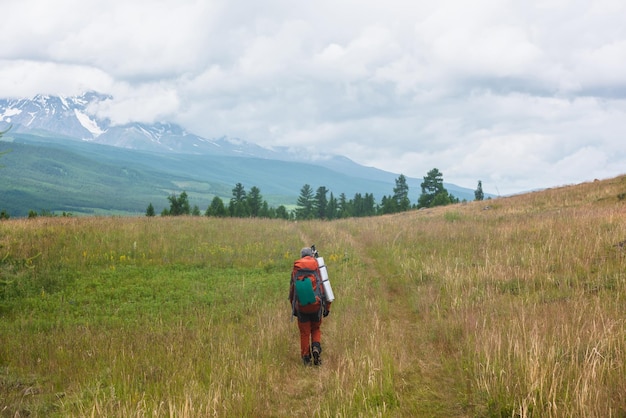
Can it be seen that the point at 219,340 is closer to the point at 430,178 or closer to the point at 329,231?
the point at 329,231

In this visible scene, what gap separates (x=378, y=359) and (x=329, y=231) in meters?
16.1

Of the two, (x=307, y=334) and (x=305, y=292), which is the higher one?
(x=305, y=292)

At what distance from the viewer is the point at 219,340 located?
7.65m

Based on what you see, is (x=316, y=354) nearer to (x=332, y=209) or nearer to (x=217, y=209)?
(x=217, y=209)

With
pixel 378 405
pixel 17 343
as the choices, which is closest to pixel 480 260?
pixel 378 405

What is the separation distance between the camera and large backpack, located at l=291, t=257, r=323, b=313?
6.93 meters

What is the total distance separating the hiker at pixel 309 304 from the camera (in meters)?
6.97

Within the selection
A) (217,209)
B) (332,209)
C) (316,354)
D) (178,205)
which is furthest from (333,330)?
(332,209)

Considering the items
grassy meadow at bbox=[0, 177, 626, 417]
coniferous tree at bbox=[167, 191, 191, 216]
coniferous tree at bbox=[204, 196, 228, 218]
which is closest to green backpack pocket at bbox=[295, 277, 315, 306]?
grassy meadow at bbox=[0, 177, 626, 417]

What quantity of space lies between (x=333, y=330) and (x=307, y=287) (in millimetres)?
1882

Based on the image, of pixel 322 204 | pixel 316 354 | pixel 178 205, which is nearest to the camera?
pixel 316 354

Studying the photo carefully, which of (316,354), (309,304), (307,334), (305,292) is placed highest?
(305,292)

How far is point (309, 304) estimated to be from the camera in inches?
275

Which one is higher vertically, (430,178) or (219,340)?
(430,178)
